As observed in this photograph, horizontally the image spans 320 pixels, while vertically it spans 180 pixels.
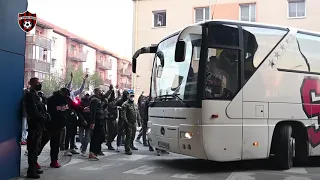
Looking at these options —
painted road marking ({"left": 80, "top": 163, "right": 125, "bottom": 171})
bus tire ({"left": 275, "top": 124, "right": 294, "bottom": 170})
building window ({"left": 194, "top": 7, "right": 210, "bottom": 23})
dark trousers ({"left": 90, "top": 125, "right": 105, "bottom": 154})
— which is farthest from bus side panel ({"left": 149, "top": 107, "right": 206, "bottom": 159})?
building window ({"left": 194, "top": 7, "right": 210, "bottom": 23})

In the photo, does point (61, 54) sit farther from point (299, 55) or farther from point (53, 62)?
point (299, 55)

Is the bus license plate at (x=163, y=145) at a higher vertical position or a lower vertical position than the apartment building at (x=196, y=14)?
lower

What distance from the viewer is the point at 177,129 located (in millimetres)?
8102

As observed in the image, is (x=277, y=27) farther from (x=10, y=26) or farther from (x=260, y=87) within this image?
(x=10, y=26)

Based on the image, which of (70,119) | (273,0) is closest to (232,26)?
(70,119)

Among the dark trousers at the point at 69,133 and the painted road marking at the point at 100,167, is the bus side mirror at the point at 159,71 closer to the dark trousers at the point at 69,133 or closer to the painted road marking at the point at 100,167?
the painted road marking at the point at 100,167

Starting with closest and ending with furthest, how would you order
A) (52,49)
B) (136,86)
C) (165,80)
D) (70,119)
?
(165,80) < (70,119) < (136,86) < (52,49)

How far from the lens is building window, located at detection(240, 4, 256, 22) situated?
26672mm

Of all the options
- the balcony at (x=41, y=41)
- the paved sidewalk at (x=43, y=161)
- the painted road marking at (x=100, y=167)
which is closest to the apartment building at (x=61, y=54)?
the balcony at (x=41, y=41)

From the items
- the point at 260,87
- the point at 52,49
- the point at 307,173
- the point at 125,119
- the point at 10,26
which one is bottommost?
the point at 307,173

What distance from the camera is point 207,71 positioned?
7.73 meters

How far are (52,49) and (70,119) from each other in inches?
1421

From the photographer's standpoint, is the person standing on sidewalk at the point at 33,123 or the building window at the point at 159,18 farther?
the building window at the point at 159,18

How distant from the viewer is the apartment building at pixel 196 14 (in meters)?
25.8
